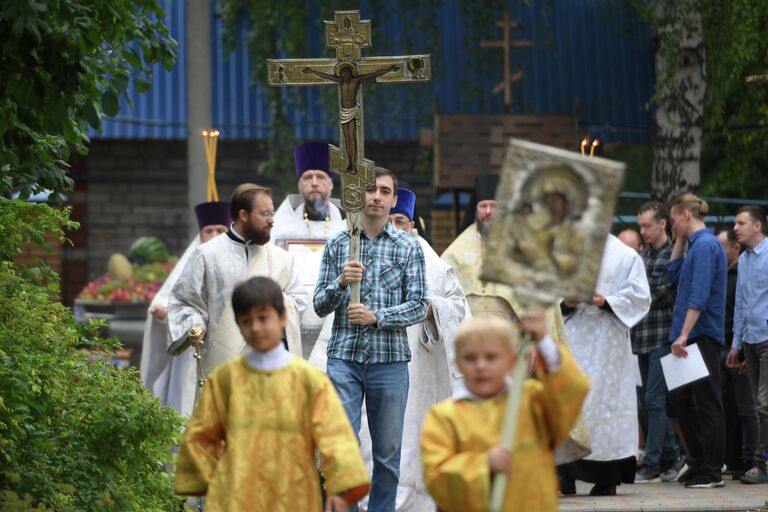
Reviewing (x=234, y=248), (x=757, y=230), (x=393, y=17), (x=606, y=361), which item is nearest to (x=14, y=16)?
(x=234, y=248)

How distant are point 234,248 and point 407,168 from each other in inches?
511

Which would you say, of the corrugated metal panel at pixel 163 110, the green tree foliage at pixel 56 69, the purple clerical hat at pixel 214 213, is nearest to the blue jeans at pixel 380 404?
the green tree foliage at pixel 56 69

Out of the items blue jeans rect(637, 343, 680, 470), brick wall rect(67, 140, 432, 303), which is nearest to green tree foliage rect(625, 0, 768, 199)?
blue jeans rect(637, 343, 680, 470)

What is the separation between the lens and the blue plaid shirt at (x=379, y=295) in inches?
311

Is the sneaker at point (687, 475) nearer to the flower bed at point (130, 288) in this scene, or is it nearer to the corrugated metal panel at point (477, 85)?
the flower bed at point (130, 288)

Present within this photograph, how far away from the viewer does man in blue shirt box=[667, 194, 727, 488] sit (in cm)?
1038

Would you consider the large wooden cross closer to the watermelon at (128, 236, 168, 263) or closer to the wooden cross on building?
the wooden cross on building

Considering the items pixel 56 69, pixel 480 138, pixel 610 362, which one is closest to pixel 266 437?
pixel 56 69

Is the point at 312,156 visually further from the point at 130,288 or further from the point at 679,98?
the point at 679,98

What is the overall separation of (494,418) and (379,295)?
9.42ft

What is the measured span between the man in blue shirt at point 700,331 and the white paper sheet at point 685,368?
6 cm

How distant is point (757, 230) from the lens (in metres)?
10.7

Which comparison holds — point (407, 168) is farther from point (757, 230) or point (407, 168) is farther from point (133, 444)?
point (133, 444)

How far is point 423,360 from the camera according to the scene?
9227 millimetres
